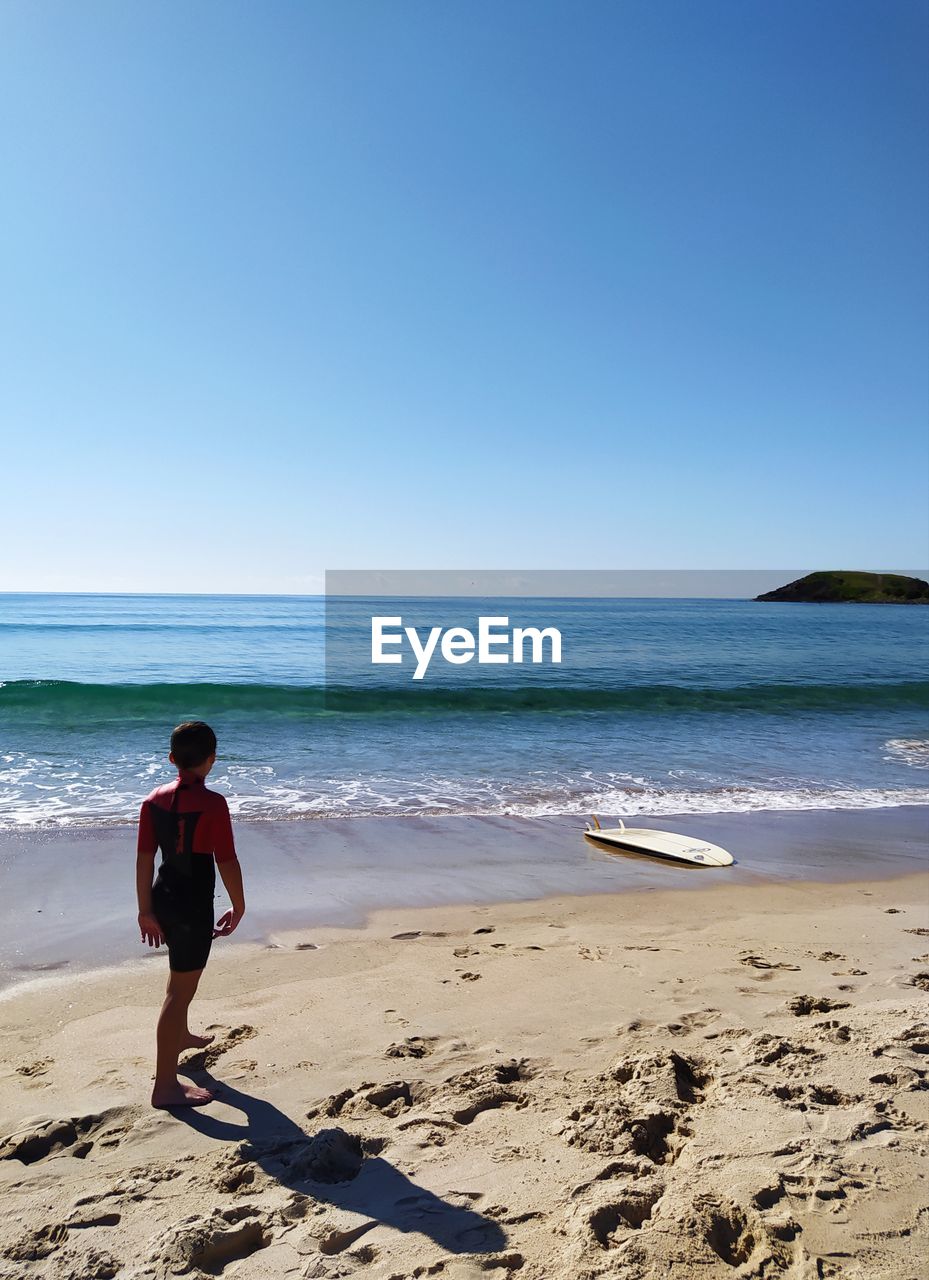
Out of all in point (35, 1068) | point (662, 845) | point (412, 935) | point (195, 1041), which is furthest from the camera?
point (662, 845)

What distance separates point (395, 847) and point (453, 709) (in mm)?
12266

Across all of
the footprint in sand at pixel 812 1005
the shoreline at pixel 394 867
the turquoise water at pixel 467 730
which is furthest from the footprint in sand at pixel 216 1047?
the turquoise water at pixel 467 730

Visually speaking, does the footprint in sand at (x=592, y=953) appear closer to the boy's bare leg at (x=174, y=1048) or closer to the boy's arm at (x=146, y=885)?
the boy's bare leg at (x=174, y=1048)

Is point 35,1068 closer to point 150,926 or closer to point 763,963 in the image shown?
point 150,926

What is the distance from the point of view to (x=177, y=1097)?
11.9 feet

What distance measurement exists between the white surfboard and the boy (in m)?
5.75

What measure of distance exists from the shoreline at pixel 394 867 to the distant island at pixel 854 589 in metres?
100

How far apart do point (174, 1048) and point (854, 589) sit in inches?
4343

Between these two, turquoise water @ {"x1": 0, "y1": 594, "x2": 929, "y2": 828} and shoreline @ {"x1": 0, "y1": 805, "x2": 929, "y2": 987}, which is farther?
turquoise water @ {"x1": 0, "y1": 594, "x2": 929, "y2": 828}

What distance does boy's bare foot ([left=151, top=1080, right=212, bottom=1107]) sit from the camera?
3.62 meters

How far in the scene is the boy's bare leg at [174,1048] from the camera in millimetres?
3643

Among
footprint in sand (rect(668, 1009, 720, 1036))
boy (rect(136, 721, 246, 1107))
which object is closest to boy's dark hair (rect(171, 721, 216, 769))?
boy (rect(136, 721, 246, 1107))

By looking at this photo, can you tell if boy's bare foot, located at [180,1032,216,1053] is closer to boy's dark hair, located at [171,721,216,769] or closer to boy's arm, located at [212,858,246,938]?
boy's arm, located at [212,858,246,938]

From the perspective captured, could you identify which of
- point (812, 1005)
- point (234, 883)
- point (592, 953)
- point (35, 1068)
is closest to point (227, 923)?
point (234, 883)
